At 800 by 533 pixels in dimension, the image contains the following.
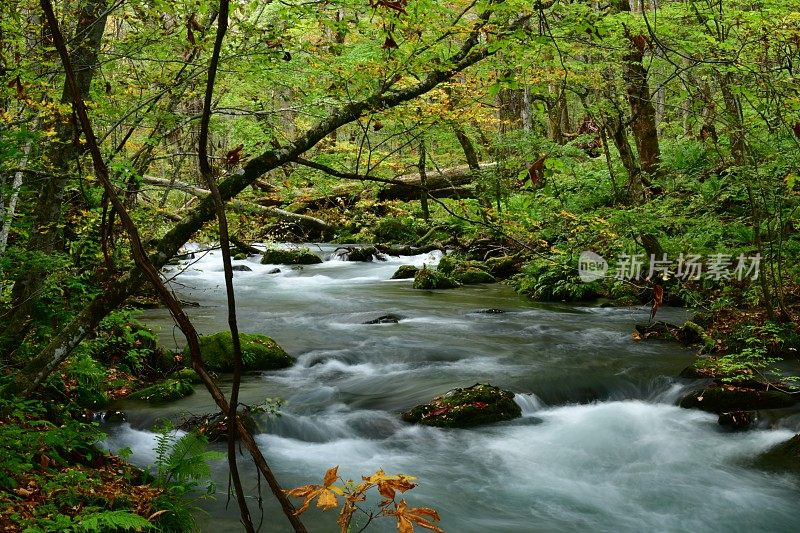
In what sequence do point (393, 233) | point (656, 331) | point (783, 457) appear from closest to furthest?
point (783, 457) < point (656, 331) < point (393, 233)

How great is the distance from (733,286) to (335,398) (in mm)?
6905

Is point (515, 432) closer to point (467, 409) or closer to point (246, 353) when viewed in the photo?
point (467, 409)

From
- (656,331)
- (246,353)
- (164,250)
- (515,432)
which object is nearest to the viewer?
(164,250)

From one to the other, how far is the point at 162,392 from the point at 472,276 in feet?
34.1

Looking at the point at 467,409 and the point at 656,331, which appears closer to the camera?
the point at 467,409

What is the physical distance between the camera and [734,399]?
7492 mm

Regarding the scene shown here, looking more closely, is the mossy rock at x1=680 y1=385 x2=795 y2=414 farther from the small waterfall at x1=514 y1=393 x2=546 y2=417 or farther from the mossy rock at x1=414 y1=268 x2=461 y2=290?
the mossy rock at x1=414 y1=268 x2=461 y2=290

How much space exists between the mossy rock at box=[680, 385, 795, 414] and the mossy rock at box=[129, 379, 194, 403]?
20.0ft

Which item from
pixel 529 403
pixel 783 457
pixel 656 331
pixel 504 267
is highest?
pixel 504 267

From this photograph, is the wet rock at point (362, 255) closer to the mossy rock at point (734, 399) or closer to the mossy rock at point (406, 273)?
the mossy rock at point (406, 273)

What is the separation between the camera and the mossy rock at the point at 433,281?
53.1ft

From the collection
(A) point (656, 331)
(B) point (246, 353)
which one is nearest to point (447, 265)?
(A) point (656, 331)

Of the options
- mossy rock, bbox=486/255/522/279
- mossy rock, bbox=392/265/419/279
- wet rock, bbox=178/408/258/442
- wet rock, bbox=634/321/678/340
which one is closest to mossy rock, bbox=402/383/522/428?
wet rock, bbox=178/408/258/442

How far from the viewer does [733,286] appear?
10.8 meters
